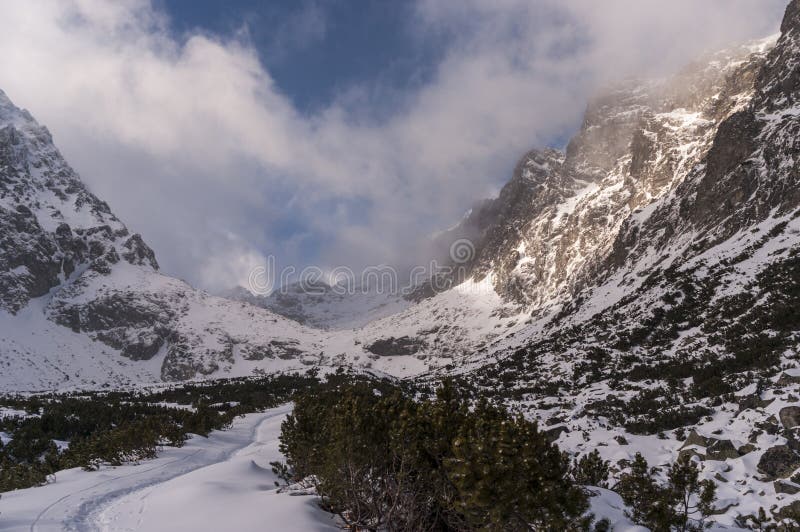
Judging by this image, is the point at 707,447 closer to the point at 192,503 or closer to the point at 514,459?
the point at 514,459

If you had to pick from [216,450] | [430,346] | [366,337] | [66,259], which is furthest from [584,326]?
[66,259]

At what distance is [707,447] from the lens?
14.4 m

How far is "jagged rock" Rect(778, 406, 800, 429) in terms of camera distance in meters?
13.4

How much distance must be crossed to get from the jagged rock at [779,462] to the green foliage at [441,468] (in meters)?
7.00

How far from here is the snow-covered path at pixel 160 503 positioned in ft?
34.6

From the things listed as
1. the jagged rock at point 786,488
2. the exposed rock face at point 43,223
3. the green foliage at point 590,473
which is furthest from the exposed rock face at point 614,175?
the exposed rock face at point 43,223

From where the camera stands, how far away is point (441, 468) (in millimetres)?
8758

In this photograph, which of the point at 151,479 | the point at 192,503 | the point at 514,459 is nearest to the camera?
the point at 514,459

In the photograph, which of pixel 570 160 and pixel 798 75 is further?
pixel 570 160

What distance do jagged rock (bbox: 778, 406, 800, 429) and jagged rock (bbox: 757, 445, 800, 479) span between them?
1459 mm

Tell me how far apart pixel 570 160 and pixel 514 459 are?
172 meters

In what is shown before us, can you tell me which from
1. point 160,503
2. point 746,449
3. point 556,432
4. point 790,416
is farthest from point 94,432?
point 790,416

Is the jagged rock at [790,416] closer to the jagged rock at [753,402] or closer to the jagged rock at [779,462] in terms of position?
the jagged rock at [779,462]

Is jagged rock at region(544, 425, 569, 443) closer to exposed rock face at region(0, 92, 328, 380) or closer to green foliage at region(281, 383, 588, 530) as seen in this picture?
green foliage at region(281, 383, 588, 530)
